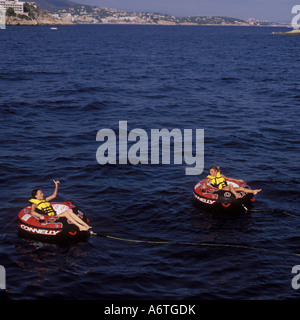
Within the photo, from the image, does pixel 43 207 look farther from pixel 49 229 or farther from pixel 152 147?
pixel 152 147

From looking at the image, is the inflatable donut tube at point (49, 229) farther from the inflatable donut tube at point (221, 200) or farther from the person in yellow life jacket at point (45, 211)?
the inflatable donut tube at point (221, 200)

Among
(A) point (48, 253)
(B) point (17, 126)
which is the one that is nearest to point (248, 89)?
(B) point (17, 126)

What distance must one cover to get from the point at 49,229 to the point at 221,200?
7.53 metres

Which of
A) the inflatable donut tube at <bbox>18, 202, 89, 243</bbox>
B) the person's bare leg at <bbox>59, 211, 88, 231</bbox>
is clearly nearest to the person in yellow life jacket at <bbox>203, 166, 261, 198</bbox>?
the person's bare leg at <bbox>59, 211, 88, 231</bbox>

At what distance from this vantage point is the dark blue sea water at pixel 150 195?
13.6 meters

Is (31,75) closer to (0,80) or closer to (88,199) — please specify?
(0,80)

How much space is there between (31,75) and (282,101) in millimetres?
33935

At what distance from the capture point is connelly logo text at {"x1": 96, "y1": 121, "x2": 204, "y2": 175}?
2531 centimetres

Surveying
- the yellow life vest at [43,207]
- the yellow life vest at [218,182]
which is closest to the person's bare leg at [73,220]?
the yellow life vest at [43,207]

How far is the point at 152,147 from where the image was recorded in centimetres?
2806

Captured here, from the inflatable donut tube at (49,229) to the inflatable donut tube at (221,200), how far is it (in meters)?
5.66

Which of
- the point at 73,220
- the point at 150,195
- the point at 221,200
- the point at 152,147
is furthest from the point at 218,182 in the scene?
the point at 152,147

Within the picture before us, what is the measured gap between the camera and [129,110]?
38.5m

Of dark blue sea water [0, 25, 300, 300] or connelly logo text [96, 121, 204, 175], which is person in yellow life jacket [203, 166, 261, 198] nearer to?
dark blue sea water [0, 25, 300, 300]
